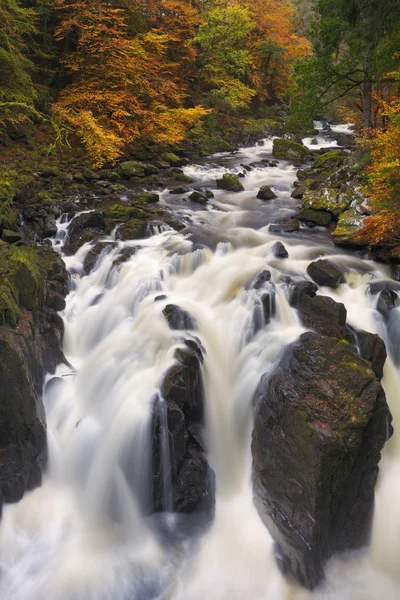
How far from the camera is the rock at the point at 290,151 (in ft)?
65.7

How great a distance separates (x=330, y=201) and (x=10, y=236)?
27.7 feet

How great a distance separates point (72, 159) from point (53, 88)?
4862 mm

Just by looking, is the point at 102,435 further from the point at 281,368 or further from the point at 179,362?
the point at 281,368

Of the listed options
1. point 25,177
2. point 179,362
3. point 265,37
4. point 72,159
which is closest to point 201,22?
point 265,37

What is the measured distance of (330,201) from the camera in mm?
11188

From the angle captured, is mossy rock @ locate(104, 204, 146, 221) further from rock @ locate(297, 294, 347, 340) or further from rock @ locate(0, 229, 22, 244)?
rock @ locate(297, 294, 347, 340)

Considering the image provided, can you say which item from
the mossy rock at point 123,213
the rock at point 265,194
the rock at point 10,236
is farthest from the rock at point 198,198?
the rock at point 10,236

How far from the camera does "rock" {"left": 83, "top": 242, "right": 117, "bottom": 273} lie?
8898 mm

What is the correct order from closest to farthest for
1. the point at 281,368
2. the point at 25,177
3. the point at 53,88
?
the point at 281,368
the point at 25,177
the point at 53,88

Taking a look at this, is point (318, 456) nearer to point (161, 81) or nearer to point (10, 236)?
point (10, 236)

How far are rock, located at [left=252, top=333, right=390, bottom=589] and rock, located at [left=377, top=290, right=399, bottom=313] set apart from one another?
2288 mm

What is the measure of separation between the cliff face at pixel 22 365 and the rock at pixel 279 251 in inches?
200

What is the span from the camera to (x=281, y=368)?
18.1 ft

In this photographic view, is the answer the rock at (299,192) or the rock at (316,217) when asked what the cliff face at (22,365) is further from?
the rock at (299,192)
